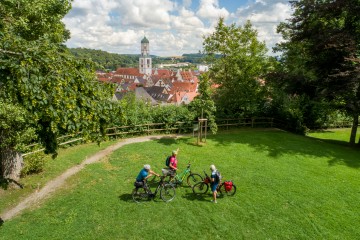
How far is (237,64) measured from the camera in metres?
23.9

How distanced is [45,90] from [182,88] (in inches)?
3973

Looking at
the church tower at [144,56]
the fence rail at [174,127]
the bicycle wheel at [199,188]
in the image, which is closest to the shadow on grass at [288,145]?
the fence rail at [174,127]

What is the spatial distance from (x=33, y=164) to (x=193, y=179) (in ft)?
28.4

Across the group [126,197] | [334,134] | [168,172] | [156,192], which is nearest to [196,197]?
[168,172]

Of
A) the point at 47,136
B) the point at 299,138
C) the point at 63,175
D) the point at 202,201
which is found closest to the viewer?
the point at 47,136

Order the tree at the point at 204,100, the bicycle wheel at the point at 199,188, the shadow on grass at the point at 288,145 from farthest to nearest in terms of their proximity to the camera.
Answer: the tree at the point at 204,100, the shadow on grass at the point at 288,145, the bicycle wheel at the point at 199,188

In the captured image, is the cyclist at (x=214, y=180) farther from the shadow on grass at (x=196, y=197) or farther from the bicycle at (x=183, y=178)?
the bicycle at (x=183, y=178)

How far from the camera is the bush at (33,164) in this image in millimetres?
14127

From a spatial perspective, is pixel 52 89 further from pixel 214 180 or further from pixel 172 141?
pixel 172 141

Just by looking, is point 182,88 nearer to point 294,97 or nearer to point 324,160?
point 294,97

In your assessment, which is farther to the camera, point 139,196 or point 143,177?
point 139,196

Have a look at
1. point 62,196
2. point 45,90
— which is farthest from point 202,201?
point 45,90

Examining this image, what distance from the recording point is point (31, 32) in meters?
12.5

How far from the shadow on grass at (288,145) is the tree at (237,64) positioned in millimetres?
3165
